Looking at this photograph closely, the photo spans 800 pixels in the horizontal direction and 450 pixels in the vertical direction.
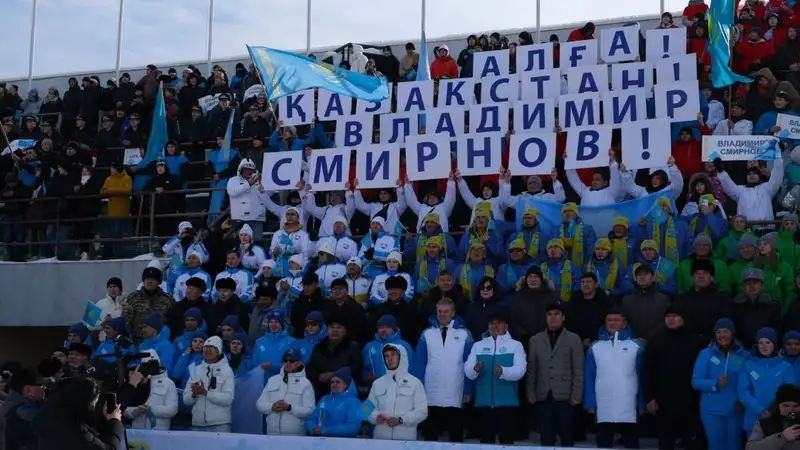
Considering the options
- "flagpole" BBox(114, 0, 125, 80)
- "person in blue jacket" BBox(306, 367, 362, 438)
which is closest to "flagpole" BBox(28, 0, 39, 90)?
"flagpole" BBox(114, 0, 125, 80)

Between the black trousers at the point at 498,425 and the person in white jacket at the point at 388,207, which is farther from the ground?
the person in white jacket at the point at 388,207

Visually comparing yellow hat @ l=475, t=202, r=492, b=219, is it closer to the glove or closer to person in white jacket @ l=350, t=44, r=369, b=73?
the glove

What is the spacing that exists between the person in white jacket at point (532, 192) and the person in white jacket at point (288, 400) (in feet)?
12.6

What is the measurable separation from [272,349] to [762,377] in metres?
4.94

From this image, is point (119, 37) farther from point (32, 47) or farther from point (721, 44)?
point (721, 44)

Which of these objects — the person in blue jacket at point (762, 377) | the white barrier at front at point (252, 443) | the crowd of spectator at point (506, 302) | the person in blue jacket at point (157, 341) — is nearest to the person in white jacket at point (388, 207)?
the crowd of spectator at point (506, 302)

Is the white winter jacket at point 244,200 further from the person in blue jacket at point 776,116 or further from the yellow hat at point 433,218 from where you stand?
the person in blue jacket at point 776,116

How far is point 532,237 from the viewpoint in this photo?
41.8 feet

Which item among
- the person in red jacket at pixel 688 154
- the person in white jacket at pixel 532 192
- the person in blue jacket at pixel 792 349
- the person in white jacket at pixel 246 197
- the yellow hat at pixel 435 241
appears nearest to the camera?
the person in blue jacket at pixel 792 349

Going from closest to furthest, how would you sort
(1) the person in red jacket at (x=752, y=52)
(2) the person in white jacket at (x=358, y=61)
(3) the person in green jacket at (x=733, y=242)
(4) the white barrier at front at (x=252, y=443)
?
(4) the white barrier at front at (x=252, y=443) < (3) the person in green jacket at (x=733, y=242) < (1) the person in red jacket at (x=752, y=52) < (2) the person in white jacket at (x=358, y=61)

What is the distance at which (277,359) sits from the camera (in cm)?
1210

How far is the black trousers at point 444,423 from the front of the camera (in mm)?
11336

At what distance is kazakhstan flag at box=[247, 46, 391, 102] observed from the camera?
1505cm

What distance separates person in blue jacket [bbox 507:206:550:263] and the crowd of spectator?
0.02 meters
